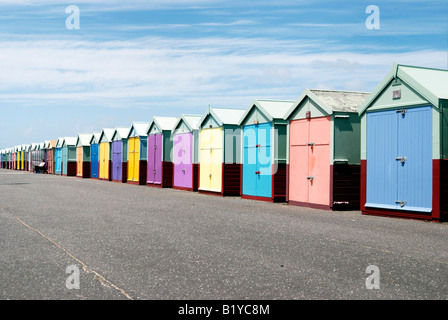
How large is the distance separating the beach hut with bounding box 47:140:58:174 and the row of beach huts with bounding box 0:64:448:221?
33.0 meters

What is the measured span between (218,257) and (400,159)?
7.61 m

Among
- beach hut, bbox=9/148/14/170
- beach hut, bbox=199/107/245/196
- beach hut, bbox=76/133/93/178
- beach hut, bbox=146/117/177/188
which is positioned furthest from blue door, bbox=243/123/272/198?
beach hut, bbox=9/148/14/170

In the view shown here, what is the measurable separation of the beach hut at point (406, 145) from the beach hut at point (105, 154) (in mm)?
27047

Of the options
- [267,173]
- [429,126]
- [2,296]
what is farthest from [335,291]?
[267,173]

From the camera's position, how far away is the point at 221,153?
2133cm

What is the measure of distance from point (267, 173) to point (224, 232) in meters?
8.83

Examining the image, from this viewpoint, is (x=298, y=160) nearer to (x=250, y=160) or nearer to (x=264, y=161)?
(x=264, y=161)

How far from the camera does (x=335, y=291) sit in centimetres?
514

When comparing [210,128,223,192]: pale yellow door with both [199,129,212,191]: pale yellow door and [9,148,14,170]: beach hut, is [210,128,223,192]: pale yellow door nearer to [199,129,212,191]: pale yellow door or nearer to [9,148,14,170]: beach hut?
[199,129,212,191]: pale yellow door

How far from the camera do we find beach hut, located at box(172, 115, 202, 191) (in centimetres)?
2414

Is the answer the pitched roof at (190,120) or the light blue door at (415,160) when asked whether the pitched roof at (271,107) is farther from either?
the light blue door at (415,160)

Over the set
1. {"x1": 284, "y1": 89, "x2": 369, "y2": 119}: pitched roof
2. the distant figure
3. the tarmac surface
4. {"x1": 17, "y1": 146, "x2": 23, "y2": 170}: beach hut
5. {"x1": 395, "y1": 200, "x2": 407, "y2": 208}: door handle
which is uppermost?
{"x1": 284, "y1": 89, "x2": 369, "y2": 119}: pitched roof

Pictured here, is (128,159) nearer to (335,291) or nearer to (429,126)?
(429,126)
